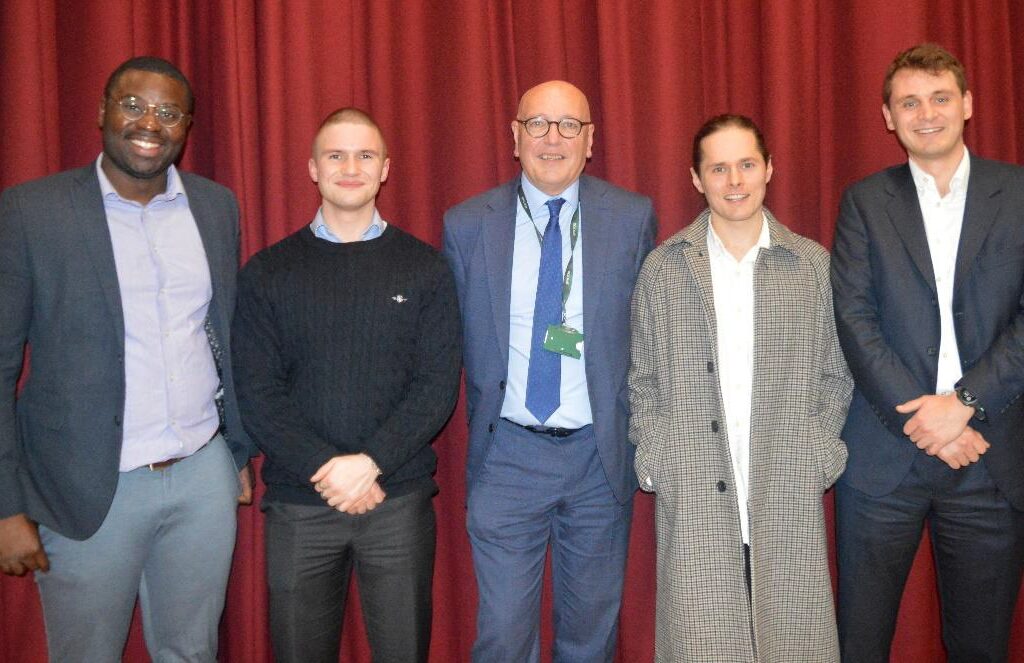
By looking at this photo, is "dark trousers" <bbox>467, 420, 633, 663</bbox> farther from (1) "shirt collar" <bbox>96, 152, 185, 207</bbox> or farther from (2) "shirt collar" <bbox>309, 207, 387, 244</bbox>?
(1) "shirt collar" <bbox>96, 152, 185, 207</bbox>

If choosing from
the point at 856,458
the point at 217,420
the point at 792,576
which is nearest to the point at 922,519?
the point at 856,458

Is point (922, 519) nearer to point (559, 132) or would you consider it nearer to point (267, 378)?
point (559, 132)

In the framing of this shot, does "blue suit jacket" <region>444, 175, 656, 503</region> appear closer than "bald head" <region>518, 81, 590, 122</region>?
Yes

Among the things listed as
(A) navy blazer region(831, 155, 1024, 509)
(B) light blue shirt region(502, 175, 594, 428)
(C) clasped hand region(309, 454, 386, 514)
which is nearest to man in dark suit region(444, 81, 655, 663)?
(B) light blue shirt region(502, 175, 594, 428)

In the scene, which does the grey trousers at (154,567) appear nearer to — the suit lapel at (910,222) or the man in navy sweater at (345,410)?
the man in navy sweater at (345,410)

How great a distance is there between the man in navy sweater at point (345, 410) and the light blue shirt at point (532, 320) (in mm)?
241

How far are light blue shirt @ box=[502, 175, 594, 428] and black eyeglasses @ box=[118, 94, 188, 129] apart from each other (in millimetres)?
1062

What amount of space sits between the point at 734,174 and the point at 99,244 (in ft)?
5.88

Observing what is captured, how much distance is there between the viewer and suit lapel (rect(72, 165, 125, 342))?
2.16m

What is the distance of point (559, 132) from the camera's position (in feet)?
8.43

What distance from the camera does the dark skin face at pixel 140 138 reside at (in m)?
2.22

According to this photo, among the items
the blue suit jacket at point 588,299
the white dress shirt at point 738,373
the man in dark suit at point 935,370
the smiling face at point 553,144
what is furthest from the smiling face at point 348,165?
the man in dark suit at point 935,370

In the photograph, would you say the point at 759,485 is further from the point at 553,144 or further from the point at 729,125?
the point at 553,144

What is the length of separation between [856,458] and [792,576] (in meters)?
0.41
